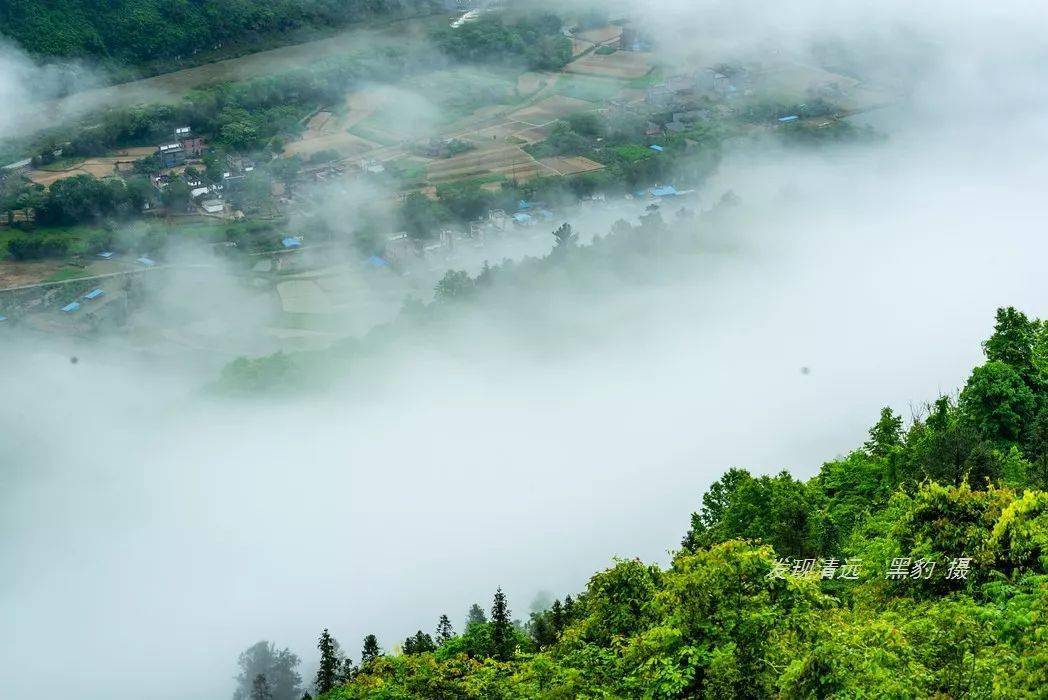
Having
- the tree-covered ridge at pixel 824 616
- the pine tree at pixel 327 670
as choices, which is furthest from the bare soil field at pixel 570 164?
the tree-covered ridge at pixel 824 616

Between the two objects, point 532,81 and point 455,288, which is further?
point 532,81

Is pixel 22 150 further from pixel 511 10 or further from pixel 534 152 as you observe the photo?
pixel 511 10

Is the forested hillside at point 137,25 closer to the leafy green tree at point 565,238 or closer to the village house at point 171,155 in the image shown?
the village house at point 171,155

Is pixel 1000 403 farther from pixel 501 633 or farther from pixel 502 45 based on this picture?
pixel 502 45

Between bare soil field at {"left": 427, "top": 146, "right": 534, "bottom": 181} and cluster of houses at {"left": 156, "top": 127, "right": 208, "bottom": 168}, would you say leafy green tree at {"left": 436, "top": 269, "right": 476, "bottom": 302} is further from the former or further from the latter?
cluster of houses at {"left": 156, "top": 127, "right": 208, "bottom": 168}

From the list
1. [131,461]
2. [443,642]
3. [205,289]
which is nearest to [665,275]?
[205,289]

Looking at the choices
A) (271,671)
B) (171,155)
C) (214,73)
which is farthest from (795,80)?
(271,671)
